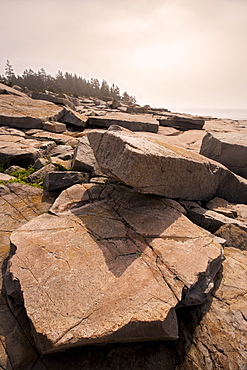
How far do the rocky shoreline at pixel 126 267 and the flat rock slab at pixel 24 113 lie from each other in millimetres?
5182

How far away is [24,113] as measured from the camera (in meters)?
9.14

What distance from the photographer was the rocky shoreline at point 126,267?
193cm

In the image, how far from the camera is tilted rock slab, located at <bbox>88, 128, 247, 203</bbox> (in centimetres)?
293

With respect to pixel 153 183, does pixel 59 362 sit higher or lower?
lower

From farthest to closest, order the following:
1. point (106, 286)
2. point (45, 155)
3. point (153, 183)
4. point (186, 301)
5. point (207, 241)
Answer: point (45, 155) → point (153, 183) → point (207, 241) → point (186, 301) → point (106, 286)

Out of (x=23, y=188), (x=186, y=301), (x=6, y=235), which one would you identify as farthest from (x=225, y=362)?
(x=23, y=188)

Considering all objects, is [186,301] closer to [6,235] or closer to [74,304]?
[74,304]

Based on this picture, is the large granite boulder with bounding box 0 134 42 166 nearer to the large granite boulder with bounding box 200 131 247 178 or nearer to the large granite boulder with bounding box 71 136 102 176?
the large granite boulder with bounding box 71 136 102 176

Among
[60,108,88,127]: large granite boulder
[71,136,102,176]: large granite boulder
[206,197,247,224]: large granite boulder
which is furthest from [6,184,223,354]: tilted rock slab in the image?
[60,108,88,127]: large granite boulder

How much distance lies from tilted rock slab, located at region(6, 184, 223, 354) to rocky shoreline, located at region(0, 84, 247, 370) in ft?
0.04

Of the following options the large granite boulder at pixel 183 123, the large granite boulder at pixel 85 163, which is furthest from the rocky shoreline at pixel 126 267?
the large granite boulder at pixel 183 123

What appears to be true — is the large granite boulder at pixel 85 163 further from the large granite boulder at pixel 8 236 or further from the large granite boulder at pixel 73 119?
the large granite boulder at pixel 73 119

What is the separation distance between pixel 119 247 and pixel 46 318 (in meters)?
1.20

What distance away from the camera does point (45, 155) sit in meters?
6.31
